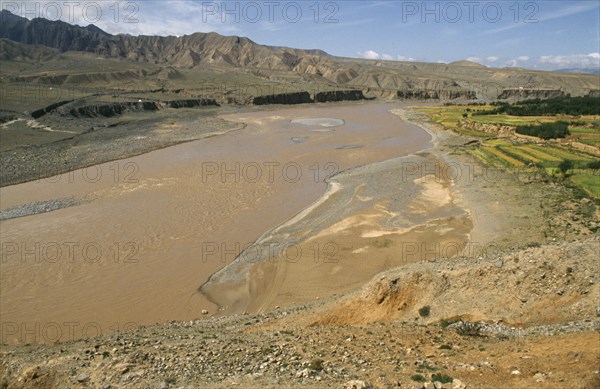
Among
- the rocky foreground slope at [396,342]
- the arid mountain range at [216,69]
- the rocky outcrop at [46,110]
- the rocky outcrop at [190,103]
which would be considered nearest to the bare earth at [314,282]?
the rocky foreground slope at [396,342]

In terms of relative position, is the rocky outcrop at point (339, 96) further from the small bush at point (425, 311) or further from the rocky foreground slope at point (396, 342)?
the small bush at point (425, 311)

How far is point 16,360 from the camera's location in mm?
10219

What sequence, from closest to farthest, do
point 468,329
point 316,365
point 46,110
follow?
point 316,365 → point 468,329 → point 46,110

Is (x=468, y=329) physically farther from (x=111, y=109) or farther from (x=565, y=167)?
(x=111, y=109)

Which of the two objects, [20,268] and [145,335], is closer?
[145,335]

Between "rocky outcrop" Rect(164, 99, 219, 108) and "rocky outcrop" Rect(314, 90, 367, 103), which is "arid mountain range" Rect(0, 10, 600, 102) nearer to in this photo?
"rocky outcrop" Rect(164, 99, 219, 108)

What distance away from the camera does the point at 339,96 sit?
9856 centimetres

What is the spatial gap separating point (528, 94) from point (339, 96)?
5081cm

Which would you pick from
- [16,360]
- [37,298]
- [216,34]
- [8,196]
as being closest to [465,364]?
[16,360]

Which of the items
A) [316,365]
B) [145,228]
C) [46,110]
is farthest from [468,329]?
[46,110]

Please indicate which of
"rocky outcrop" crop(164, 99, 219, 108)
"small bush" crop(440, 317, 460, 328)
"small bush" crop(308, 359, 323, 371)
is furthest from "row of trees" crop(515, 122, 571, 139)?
"rocky outcrop" crop(164, 99, 219, 108)

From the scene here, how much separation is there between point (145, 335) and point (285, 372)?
5160 mm

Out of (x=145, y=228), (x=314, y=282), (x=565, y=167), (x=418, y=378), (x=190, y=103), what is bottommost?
(x=314, y=282)

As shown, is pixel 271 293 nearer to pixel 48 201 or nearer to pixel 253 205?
pixel 253 205
